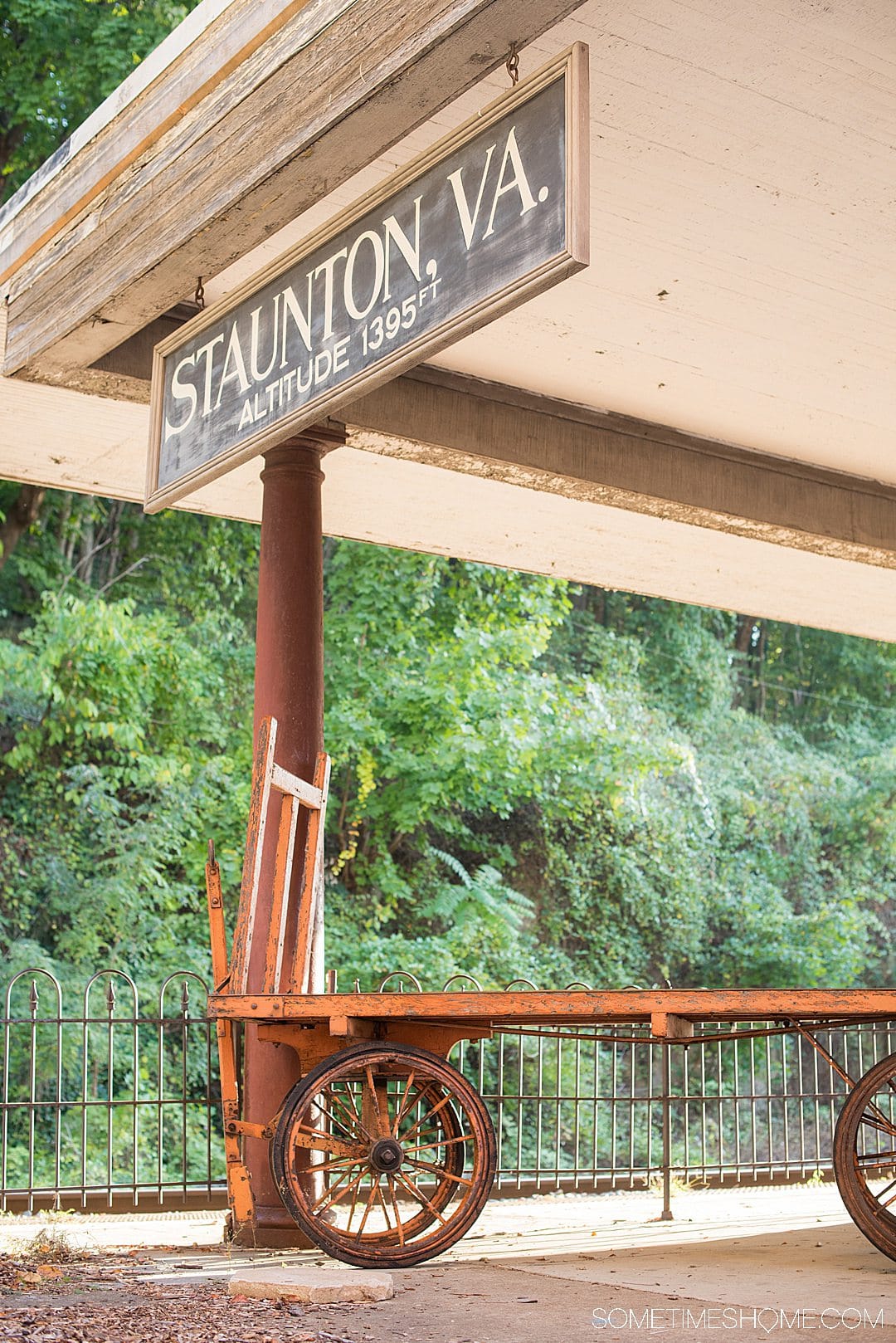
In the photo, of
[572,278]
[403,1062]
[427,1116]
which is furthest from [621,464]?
[427,1116]

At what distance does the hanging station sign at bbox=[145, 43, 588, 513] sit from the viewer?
8.89 ft

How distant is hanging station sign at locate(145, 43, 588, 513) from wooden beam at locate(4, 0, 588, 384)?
436 millimetres

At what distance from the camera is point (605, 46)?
3.97m

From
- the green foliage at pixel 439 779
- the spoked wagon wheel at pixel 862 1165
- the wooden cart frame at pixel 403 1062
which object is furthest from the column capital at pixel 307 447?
the green foliage at pixel 439 779

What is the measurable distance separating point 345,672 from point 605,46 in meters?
11.2

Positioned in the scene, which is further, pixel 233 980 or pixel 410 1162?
pixel 233 980

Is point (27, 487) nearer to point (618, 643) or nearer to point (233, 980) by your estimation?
point (618, 643)

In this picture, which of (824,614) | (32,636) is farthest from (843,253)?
(32,636)

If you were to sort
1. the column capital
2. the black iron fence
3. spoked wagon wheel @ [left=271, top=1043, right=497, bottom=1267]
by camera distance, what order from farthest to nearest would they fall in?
the black iron fence < the column capital < spoked wagon wheel @ [left=271, top=1043, right=497, bottom=1267]

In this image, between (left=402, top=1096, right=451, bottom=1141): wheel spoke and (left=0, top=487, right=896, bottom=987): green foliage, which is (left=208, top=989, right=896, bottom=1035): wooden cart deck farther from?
(left=0, top=487, right=896, bottom=987): green foliage

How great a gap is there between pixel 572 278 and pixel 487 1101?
8.52 metres

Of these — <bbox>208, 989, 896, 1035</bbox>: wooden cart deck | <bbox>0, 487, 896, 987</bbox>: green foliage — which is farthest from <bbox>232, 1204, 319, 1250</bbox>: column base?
<bbox>0, 487, 896, 987</bbox>: green foliage

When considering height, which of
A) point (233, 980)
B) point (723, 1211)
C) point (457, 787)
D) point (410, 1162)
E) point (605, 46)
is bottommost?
point (723, 1211)

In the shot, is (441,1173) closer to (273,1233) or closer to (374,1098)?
(374,1098)
